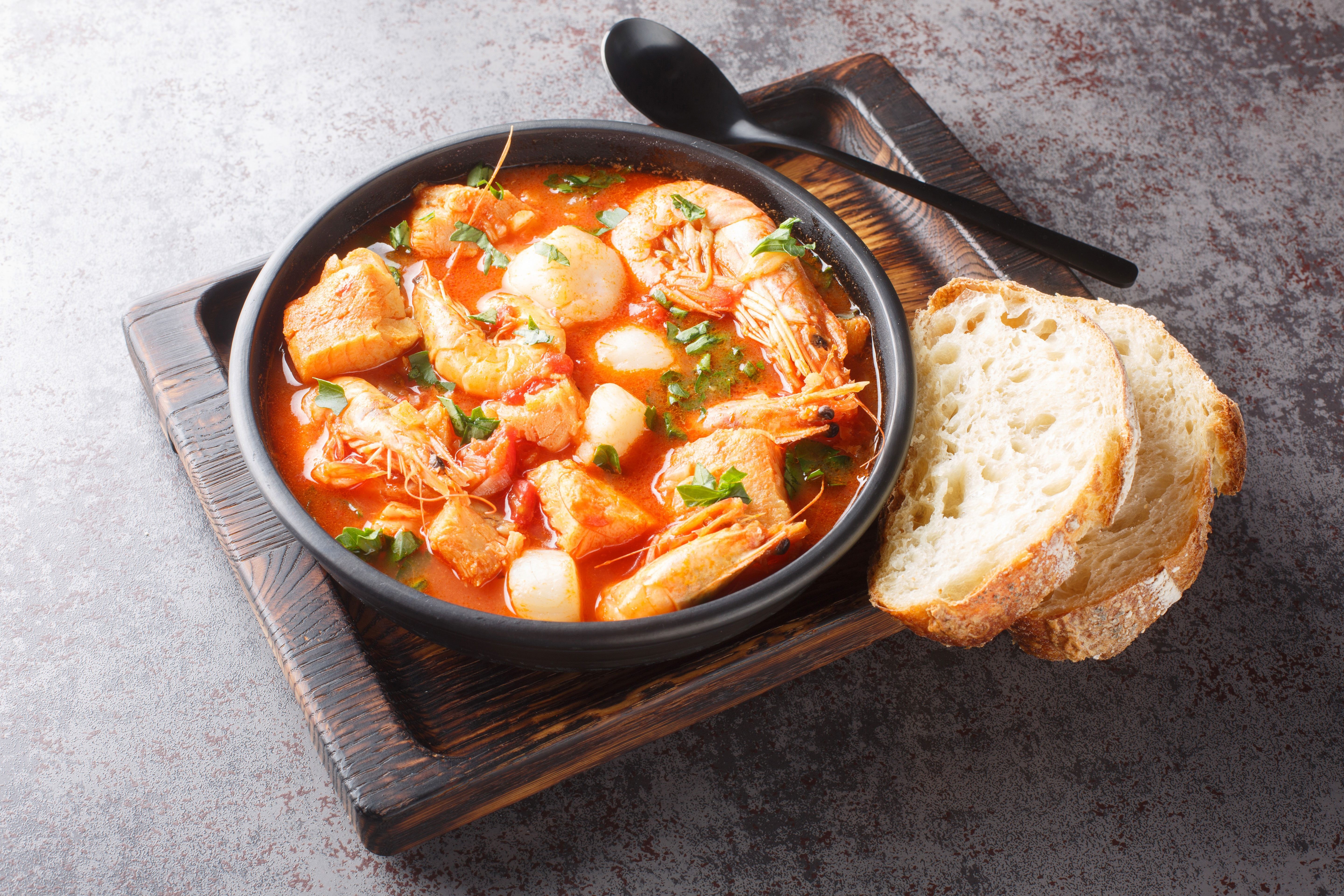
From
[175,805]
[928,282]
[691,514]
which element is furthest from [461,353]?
[928,282]

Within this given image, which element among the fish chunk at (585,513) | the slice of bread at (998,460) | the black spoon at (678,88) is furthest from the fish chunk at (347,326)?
the slice of bread at (998,460)

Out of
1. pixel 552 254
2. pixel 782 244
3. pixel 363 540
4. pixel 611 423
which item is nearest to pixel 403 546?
pixel 363 540

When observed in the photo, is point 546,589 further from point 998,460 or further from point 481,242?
point 998,460

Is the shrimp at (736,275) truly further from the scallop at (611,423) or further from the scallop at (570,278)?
the scallop at (611,423)

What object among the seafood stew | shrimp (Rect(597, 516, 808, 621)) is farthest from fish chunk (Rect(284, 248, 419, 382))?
shrimp (Rect(597, 516, 808, 621))

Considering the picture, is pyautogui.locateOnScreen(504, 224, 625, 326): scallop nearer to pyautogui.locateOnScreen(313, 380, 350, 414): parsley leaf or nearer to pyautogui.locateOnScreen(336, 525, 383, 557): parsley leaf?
pyautogui.locateOnScreen(313, 380, 350, 414): parsley leaf

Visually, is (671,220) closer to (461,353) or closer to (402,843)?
(461,353)
